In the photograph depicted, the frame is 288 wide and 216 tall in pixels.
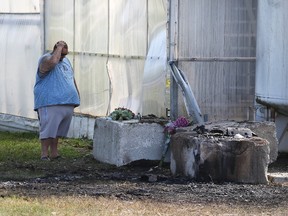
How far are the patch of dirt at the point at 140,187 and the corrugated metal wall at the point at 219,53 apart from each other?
3.70 feet

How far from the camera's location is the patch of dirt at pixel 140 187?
983 centimetres

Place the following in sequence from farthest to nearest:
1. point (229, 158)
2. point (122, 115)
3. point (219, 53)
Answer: point (219, 53)
point (122, 115)
point (229, 158)

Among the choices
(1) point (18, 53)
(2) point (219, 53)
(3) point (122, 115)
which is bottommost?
(3) point (122, 115)

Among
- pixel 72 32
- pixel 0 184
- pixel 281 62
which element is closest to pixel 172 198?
pixel 0 184

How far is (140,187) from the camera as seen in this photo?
34.7ft

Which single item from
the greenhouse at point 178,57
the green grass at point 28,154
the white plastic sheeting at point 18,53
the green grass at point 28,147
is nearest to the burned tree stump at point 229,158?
the greenhouse at point 178,57

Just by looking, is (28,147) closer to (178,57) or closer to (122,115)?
(122,115)

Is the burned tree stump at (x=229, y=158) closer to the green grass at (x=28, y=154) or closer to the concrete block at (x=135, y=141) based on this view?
the concrete block at (x=135, y=141)

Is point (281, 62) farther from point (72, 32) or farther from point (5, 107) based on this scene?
point (5, 107)

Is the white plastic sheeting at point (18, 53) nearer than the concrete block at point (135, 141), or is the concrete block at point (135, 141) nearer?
the concrete block at point (135, 141)

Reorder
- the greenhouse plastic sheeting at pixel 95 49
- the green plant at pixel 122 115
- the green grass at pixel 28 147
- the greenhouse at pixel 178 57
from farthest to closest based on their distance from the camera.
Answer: the green grass at pixel 28 147
the greenhouse plastic sheeting at pixel 95 49
the green plant at pixel 122 115
the greenhouse at pixel 178 57

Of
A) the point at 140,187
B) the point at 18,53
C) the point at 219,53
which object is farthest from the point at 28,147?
the point at 140,187

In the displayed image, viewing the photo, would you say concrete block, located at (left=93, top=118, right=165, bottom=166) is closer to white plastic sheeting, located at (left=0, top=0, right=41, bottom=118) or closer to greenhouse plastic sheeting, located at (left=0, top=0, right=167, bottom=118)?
→ greenhouse plastic sheeting, located at (left=0, top=0, right=167, bottom=118)

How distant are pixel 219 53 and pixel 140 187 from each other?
3.14m
